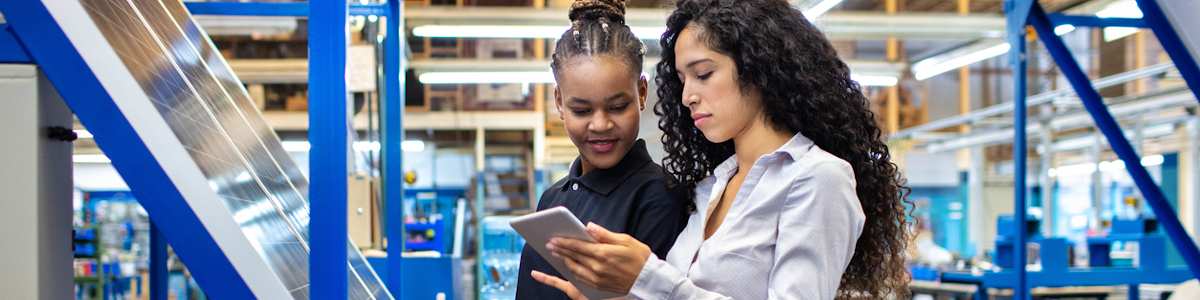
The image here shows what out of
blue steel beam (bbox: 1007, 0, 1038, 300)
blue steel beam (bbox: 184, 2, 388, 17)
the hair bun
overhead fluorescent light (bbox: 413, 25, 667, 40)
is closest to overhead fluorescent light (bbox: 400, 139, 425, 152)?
overhead fluorescent light (bbox: 413, 25, 667, 40)

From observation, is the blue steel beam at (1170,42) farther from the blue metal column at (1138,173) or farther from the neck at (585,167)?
the neck at (585,167)

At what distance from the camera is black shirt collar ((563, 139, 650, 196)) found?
1.66 m

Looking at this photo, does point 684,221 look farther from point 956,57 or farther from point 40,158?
point 956,57

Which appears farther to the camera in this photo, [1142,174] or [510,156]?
[510,156]

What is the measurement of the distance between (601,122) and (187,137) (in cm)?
76

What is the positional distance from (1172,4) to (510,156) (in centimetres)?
1332

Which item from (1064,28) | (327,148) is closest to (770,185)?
(327,148)

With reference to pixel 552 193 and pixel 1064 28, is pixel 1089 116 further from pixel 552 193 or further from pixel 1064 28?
pixel 552 193

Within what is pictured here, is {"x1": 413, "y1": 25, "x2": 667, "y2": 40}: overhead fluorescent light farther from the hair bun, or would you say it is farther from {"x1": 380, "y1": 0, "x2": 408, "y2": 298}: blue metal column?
the hair bun

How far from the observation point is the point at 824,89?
4.73 feet

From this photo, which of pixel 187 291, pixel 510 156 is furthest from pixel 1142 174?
pixel 510 156

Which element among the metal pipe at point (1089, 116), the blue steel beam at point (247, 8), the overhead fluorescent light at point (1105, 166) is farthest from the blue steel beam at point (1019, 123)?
the overhead fluorescent light at point (1105, 166)

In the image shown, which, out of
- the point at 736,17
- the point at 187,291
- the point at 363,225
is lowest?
the point at 187,291

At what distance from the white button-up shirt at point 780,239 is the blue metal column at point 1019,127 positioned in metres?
4.29
